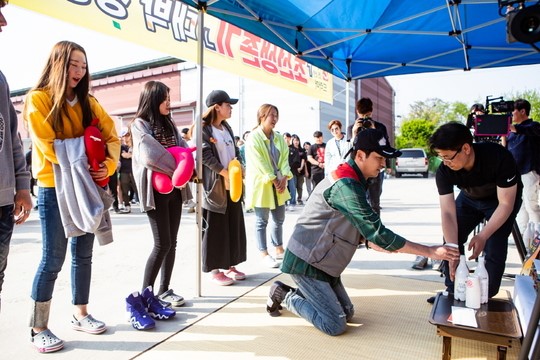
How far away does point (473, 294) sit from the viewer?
208 centimetres

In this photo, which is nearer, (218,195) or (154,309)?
(154,309)

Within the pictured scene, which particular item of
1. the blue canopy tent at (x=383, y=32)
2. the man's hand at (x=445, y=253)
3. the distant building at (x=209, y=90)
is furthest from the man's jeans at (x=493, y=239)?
the distant building at (x=209, y=90)

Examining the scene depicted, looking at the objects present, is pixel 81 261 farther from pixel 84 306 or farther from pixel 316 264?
pixel 316 264

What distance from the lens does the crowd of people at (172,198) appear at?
207cm

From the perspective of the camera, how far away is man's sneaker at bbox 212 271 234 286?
10.9ft

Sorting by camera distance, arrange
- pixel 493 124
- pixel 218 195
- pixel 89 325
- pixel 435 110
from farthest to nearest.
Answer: pixel 435 110, pixel 493 124, pixel 218 195, pixel 89 325

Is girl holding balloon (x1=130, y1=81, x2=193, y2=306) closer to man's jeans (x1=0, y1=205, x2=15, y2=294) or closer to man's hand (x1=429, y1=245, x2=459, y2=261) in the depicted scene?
man's jeans (x1=0, y1=205, x2=15, y2=294)

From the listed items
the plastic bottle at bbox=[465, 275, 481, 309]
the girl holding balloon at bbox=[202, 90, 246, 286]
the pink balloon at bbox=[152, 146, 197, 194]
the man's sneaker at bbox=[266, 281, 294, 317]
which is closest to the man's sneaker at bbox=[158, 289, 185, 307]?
the girl holding balloon at bbox=[202, 90, 246, 286]

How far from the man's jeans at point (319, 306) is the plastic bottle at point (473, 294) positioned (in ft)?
2.34

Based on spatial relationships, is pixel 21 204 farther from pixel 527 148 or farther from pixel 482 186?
pixel 527 148

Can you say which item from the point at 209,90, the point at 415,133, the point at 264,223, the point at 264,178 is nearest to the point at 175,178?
the point at 264,178

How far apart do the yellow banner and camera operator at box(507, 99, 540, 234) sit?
2687mm

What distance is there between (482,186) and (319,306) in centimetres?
131

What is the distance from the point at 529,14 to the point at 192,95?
2069 cm
